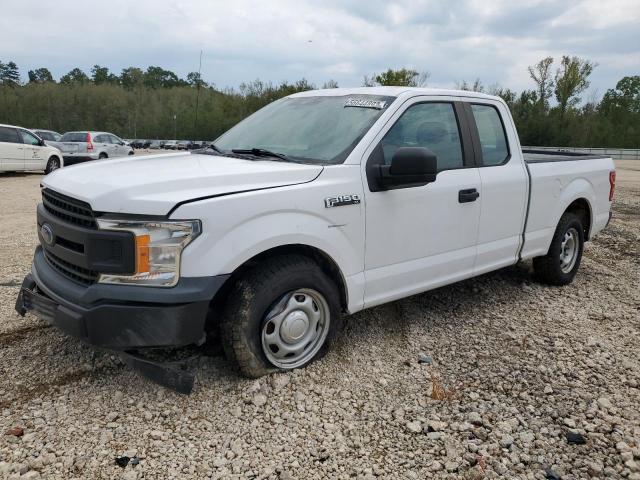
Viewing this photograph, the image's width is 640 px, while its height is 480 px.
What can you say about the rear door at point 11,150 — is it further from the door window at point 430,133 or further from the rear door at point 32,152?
the door window at point 430,133

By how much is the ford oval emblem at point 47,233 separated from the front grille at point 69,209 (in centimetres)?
9

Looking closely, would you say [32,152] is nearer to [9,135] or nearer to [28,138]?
[28,138]

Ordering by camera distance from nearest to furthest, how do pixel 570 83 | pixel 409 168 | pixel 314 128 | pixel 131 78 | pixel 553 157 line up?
pixel 409 168 < pixel 314 128 < pixel 553 157 < pixel 570 83 < pixel 131 78

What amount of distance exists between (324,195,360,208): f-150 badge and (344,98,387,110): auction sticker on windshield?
80 centimetres

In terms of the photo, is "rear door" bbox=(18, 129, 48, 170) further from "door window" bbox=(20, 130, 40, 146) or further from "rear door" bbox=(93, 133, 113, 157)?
"rear door" bbox=(93, 133, 113, 157)

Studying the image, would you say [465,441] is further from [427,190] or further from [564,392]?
[427,190]

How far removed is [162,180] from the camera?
282 cm

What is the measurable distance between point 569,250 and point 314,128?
3417 mm

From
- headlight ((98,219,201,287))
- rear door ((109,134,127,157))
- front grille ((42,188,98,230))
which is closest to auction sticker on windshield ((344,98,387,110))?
headlight ((98,219,201,287))

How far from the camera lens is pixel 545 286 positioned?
5.53 meters

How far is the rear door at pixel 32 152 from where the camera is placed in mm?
16297

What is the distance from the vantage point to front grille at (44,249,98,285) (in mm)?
2852

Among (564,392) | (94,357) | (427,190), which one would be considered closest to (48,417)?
(94,357)

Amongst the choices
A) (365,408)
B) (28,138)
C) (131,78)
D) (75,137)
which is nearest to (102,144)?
(75,137)
